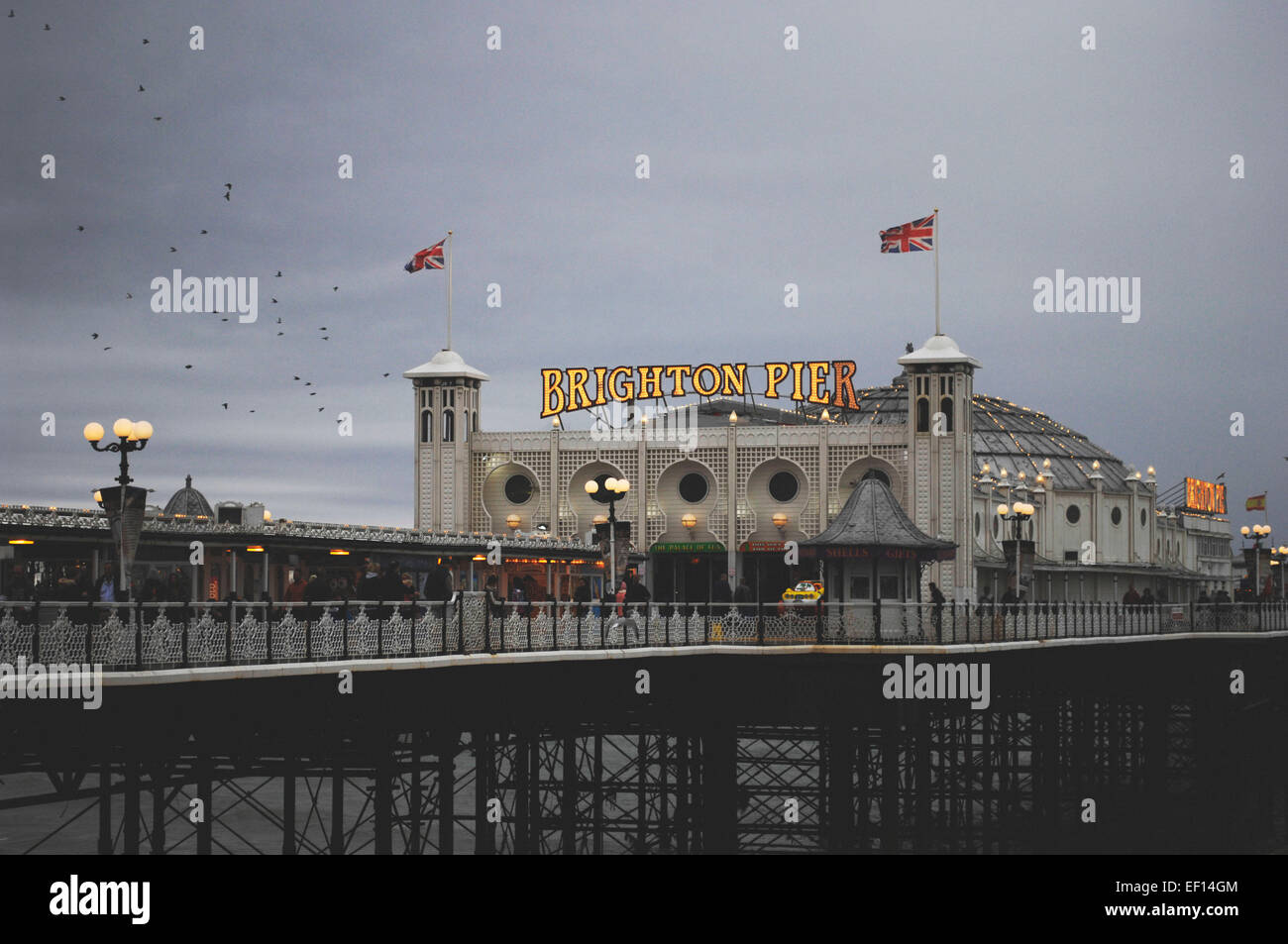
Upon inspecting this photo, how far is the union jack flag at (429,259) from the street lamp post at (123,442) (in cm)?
3737

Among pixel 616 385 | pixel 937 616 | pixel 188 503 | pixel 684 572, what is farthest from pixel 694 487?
pixel 937 616

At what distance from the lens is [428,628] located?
3011 cm

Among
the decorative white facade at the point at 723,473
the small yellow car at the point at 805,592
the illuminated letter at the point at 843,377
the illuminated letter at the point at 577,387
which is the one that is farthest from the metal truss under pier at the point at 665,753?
the illuminated letter at the point at 577,387

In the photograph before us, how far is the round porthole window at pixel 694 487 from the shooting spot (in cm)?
7544

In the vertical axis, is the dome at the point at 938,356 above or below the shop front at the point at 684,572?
above

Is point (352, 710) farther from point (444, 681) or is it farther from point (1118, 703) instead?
point (1118, 703)

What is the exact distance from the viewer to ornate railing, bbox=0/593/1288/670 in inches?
916

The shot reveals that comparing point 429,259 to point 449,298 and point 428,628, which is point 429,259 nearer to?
point 449,298

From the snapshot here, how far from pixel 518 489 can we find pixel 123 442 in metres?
51.1

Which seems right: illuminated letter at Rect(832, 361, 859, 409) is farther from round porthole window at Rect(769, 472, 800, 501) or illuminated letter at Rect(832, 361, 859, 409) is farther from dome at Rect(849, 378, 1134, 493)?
dome at Rect(849, 378, 1134, 493)

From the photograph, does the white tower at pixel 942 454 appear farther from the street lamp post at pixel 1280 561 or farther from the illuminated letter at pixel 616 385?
the street lamp post at pixel 1280 561

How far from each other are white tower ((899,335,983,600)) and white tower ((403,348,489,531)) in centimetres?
1998

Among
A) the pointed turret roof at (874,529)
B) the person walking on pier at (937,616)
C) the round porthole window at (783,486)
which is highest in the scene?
the round porthole window at (783,486)
